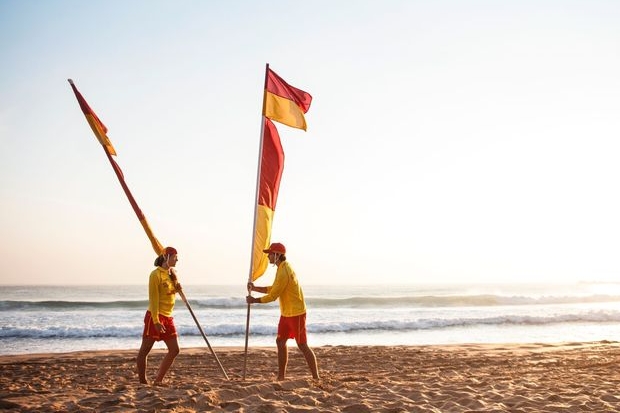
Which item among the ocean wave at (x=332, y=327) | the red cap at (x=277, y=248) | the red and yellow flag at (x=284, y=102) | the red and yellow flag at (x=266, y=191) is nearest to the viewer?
the red cap at (x=277, y=248)

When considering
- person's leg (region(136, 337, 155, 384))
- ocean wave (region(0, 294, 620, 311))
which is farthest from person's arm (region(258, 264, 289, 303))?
ocean wave (region(0, 294, 620, 311))

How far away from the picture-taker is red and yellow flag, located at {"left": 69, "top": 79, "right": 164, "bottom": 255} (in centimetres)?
678

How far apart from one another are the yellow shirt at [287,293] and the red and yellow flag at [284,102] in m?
2.13

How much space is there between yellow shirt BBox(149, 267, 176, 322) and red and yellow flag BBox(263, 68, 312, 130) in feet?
8.33

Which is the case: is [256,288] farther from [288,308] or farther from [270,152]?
[270,152]

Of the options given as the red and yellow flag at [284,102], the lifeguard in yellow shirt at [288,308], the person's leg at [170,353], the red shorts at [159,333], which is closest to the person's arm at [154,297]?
the red shorts at [159,333]

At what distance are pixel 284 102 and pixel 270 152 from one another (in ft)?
2.49

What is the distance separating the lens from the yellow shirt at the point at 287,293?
6.53 meters

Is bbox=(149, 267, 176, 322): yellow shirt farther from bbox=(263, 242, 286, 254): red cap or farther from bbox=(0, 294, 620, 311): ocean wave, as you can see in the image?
bbox=(0, 294, 620, 311): ocean wave

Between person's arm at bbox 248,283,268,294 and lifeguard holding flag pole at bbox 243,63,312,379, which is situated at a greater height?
lifeguard holding flag pole at bbox 243,63,312,379

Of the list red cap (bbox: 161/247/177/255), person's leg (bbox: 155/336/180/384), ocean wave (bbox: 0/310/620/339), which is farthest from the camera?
ocean wave (bbox: 0/310/620/339)

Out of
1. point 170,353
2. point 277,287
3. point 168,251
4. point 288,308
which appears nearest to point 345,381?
point 288,308

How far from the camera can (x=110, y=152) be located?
6.89m

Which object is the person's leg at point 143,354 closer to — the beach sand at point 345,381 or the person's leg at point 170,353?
the person's leg at point 170,353
